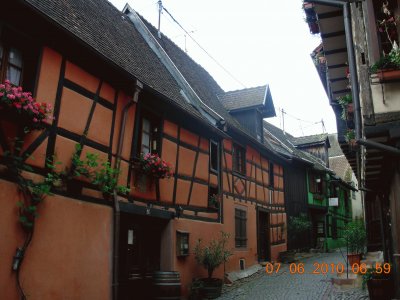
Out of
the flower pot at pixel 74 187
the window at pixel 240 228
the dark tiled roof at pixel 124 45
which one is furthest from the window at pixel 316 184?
the flower pot at pixel 74 187

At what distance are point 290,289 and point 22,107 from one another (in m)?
8.19

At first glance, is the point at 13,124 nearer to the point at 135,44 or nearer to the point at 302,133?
the point at 135,44

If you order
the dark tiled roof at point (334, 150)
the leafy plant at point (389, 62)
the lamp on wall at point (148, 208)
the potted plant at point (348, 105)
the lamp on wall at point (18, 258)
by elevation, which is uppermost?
the dark tiled roof at point (334, 150)

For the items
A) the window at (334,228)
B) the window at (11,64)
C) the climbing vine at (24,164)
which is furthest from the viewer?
the window at (334,228)

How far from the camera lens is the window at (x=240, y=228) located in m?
13.9

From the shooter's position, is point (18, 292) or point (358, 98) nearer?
point (18, 292)

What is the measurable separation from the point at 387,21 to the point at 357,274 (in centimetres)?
724

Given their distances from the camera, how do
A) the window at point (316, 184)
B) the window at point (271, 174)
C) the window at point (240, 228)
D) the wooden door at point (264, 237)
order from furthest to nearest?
the window at point (316, 184), the window at point (271, 174), the wooden door at point (264, 237), the window at point (240, 228)

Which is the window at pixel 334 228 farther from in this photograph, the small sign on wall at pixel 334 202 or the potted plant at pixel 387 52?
the potted plant at pixel 387 52

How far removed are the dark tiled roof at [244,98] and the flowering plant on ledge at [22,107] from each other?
35.9 ft

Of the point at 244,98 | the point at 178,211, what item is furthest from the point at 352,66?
the point at 244,98

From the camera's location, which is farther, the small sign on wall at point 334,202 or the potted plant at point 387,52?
the small sign on wall at point 334,202

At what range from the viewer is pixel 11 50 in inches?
247

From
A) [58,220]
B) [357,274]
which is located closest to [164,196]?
[58,220]
